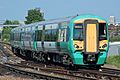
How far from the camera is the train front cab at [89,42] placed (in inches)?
856

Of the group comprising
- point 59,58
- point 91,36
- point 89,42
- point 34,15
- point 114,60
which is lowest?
point 114,60

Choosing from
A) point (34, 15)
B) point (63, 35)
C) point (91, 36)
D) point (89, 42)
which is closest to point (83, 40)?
point (89, 42)

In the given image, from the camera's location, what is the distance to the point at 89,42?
21.9 m

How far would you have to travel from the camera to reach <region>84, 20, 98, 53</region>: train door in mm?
21891

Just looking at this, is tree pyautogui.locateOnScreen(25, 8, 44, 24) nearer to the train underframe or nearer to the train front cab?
the train underframe

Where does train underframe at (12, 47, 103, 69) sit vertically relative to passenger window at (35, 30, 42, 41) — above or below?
below

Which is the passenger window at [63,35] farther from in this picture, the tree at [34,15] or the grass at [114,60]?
the tree at [34,15]

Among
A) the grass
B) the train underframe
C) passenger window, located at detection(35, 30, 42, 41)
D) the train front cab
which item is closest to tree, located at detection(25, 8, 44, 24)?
the train underframe

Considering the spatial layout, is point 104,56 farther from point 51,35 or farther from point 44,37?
point 44,37

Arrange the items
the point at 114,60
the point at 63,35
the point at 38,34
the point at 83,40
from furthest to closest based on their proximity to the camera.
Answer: the point at 114,60
the point at 38,34
the point at 63,35
the point at 83,40

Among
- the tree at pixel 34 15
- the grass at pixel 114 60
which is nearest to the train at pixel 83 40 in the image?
the grass at pixel 114 60

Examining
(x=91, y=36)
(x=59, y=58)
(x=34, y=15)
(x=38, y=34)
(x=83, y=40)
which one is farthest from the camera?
(x=34, y=15)

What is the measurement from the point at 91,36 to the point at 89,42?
33cm

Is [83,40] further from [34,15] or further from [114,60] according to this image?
[34,15]
